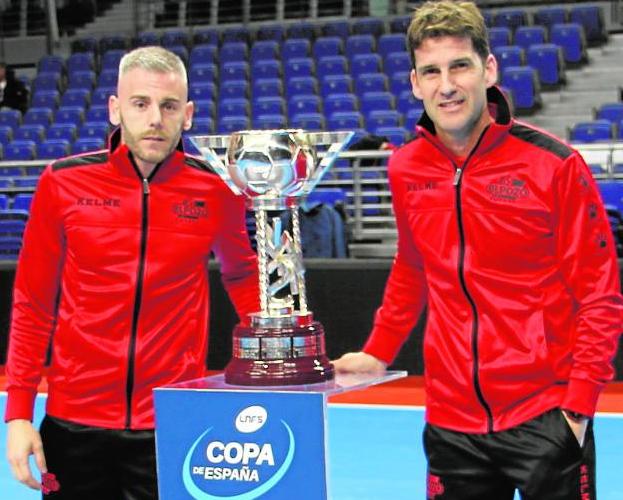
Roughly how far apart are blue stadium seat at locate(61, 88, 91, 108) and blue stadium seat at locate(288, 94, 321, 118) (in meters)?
3.22

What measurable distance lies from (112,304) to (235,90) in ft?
42.9

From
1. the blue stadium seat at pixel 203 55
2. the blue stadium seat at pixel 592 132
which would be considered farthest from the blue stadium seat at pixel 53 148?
the blue stadium seat at pixel 592 132

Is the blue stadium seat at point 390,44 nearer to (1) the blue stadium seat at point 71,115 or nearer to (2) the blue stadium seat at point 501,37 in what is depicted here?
(2) the blue stadium seat at point 501,37

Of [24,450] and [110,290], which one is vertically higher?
[110,290]

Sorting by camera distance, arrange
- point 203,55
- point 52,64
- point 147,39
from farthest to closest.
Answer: point 147,39 → point 52,64 → point 203,55

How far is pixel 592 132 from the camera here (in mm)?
12562

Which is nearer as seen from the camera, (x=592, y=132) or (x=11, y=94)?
(x=592, y=132)

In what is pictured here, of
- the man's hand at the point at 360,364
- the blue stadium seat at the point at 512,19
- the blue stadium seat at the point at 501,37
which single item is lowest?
the man's hand at the point at 360,364

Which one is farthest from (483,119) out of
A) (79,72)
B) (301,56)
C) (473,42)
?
(79,72)

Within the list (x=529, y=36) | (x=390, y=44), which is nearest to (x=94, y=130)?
(x=390, y=44)

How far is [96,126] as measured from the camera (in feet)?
51.1

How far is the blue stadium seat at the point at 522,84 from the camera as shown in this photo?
47.1 feet

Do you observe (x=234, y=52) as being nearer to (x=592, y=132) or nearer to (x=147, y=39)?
(x=147, y=39)

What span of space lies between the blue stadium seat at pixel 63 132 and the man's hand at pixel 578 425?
13.2 meters
